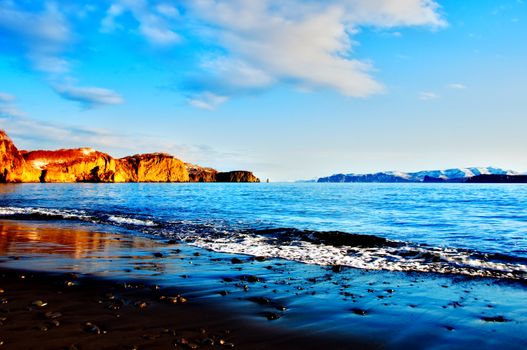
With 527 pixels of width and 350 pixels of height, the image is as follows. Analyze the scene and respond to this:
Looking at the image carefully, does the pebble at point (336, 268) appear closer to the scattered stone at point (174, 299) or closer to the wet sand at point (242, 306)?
the wet sand at point (242, 306)

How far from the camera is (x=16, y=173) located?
144 metres

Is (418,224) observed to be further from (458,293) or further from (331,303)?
(331,303)

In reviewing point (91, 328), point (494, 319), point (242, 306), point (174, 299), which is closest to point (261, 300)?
point (242, 306)

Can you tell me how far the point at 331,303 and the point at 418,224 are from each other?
778 inches

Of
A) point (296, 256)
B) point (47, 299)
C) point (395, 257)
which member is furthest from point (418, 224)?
point (47, 299)

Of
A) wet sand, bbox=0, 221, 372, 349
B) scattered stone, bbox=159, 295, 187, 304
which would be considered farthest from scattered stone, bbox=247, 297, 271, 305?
scattered stone, bbox=159, 295, 187, 304

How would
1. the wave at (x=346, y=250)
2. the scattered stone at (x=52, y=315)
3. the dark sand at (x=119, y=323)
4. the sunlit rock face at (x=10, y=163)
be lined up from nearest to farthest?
1. the dark sand at (x=119, y=323)
2. the scattered stone at (x=52, y=315)
3. the wave at (x=346, y=250)
4. the sunlit rock face at (x=10, y=163)

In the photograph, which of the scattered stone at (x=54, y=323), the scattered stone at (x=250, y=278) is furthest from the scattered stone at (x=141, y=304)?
the scattered stone at (x=250, y=278)

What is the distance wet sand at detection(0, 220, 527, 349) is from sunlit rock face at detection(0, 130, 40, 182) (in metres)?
153

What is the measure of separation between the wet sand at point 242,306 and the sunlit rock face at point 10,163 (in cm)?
15279

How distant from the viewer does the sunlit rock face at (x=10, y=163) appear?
135625 mm

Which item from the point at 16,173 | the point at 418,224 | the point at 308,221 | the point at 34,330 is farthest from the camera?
the point at 16,173

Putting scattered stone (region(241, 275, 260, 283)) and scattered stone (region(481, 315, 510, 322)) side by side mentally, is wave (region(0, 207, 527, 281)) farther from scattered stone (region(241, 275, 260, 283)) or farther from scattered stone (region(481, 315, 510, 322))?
scattered stone (region(481, 315, 510, 322))

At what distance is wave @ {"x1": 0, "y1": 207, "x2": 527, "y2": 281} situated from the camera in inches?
455
